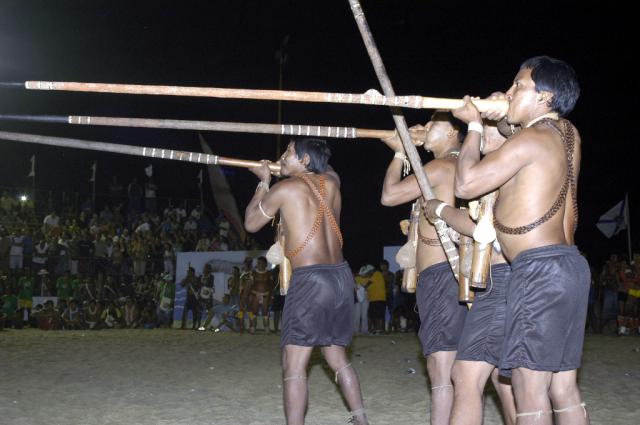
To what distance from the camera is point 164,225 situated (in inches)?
794

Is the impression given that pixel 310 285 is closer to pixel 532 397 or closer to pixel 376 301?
pixel 532 397

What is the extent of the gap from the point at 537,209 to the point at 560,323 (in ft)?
1.76

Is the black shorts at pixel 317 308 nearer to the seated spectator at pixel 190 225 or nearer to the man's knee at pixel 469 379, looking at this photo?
the man's knee at pixel 469 379

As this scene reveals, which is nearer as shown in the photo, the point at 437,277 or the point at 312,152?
the point at 437,277

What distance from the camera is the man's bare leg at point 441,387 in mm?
4496

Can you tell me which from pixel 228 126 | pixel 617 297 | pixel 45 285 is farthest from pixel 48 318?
pixel 617 297

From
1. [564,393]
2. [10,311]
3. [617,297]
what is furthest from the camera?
[617,297]

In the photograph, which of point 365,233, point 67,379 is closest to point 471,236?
point 67,379

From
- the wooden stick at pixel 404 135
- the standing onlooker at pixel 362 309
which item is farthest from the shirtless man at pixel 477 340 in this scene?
the standing onlooker at pixel 362 309

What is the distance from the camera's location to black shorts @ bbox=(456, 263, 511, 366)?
3.85m

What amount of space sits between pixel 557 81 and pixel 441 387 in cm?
206

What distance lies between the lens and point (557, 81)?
3467mm

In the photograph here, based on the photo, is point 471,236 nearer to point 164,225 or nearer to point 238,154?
point 164,225

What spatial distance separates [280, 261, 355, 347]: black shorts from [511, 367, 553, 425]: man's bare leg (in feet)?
6.44
